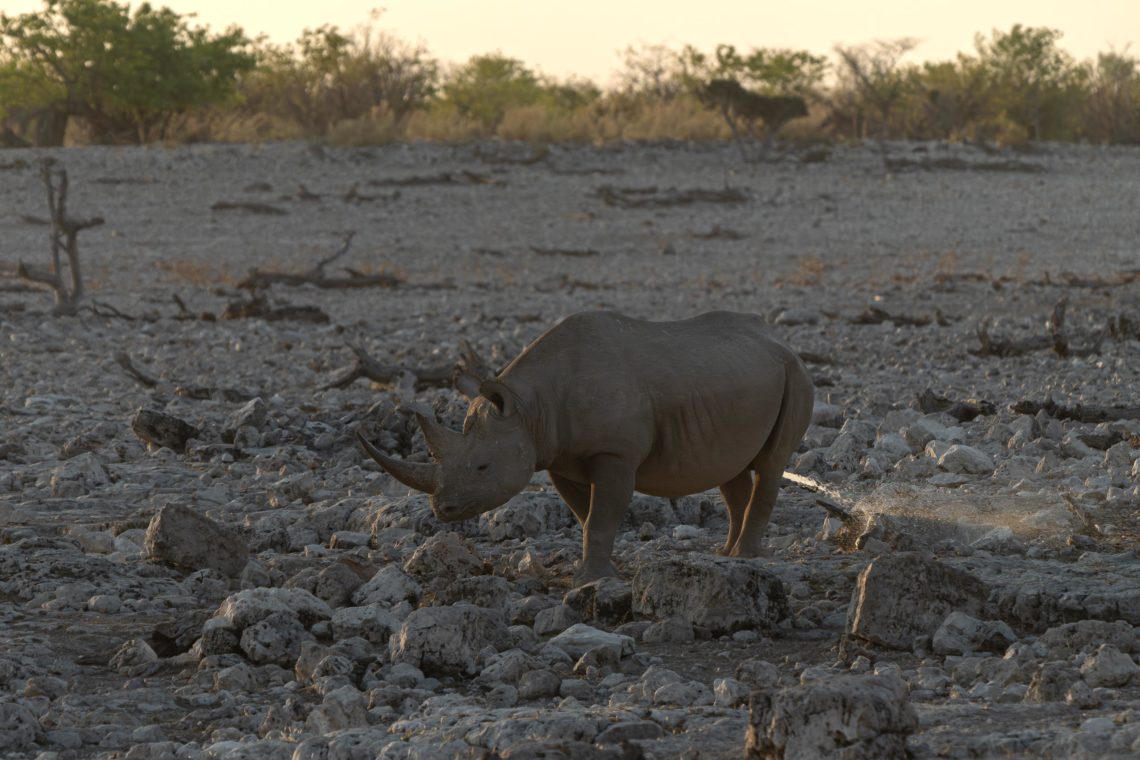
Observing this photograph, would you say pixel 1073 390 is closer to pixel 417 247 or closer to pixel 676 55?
pixel 417 247

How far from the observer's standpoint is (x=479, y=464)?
5660mm

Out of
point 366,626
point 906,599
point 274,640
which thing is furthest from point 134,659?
point 906,599

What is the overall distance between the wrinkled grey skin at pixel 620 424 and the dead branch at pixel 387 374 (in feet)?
15.4

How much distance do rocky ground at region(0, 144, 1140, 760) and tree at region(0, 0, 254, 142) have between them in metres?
16.2

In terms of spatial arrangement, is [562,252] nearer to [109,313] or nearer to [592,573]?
[109,313]

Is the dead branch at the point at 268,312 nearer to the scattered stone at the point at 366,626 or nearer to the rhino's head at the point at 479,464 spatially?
the rhino's head at the point at 479,464

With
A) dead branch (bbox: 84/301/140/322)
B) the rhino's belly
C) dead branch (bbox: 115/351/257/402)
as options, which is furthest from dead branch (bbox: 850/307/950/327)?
the rhino's belly

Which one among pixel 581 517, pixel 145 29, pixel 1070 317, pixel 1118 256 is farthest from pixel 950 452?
pixel 145 29

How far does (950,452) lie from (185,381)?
6.36 metres

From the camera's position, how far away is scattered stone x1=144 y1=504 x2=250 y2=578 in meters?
6.16

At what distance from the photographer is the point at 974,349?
12.7m

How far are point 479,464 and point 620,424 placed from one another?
1.83 ft

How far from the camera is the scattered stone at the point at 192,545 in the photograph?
20.2 ft

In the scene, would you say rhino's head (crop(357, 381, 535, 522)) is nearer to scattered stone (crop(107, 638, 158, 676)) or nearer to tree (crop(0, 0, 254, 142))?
scattered stone (crop(107, 638, 158, 676))
